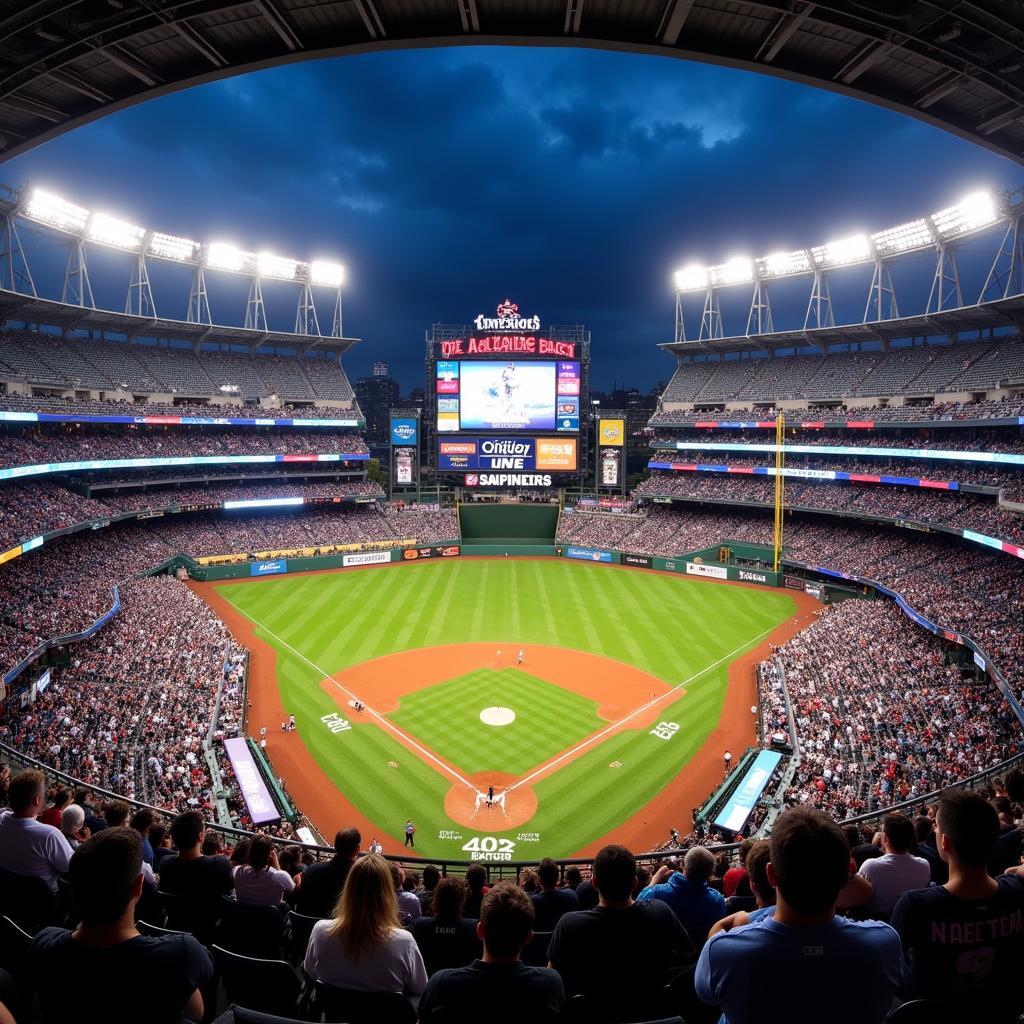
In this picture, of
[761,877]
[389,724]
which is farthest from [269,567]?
[761,877]

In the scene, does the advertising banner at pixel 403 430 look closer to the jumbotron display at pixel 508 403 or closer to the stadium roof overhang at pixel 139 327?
the jumbotron display at pixel 508 403

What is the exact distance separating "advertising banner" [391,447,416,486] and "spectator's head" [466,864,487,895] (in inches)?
2354

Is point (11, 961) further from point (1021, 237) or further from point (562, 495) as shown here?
point (562, 495)

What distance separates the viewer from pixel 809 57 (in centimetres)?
772

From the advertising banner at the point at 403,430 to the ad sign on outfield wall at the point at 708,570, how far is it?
29.0 metres

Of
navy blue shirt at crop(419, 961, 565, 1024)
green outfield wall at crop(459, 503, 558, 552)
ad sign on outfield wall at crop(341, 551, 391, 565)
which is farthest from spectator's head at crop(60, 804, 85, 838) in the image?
green outfield wall at crop(459, 503, 558, 552)

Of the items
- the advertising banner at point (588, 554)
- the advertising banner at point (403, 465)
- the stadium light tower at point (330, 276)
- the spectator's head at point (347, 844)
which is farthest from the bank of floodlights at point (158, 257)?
the spectator's head at point (347, 844)

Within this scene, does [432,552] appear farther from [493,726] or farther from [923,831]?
[923,831]

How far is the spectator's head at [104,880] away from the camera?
3.10 meters

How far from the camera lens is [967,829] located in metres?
3.53

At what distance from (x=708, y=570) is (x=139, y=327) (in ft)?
173

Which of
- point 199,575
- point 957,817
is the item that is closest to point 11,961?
point 957,817

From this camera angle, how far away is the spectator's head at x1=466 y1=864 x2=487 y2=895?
6.69 meters

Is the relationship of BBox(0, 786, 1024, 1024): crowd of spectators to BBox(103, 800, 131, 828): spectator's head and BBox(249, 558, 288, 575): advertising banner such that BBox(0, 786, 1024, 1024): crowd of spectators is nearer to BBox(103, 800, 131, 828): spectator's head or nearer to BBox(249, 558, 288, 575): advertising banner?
BBox(103, 800, 131, 828): spectator's head
